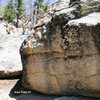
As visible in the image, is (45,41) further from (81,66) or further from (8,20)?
(8,20)

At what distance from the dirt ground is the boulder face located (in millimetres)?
214

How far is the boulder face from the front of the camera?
8047 mm

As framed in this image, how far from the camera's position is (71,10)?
8.80m

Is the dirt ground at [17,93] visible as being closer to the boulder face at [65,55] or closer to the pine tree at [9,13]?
the boulder face at [65,55]

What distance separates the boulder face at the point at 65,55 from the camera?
317 inches

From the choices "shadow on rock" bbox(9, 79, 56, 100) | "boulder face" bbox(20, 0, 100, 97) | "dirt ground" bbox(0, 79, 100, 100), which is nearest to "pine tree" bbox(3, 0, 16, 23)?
"dirt ground" bbox(0, 79, 100, 100)

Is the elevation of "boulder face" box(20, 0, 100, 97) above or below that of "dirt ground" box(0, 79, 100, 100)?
above

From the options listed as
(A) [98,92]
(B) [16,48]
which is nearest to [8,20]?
(B) [16,48]

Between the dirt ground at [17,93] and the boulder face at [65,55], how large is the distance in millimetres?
214

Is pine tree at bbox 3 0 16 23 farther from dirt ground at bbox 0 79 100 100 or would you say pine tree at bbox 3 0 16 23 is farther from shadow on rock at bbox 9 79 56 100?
shadow on rock at bbox 9 79 56 100

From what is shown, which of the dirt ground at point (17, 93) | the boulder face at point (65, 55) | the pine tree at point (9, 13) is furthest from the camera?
the pine tree at point (9, 13)

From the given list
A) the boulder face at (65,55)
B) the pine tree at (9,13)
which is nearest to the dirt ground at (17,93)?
the boulder face at (65,55)

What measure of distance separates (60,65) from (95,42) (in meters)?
1.49

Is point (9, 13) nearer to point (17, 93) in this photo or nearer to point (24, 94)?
point (17, 93)
